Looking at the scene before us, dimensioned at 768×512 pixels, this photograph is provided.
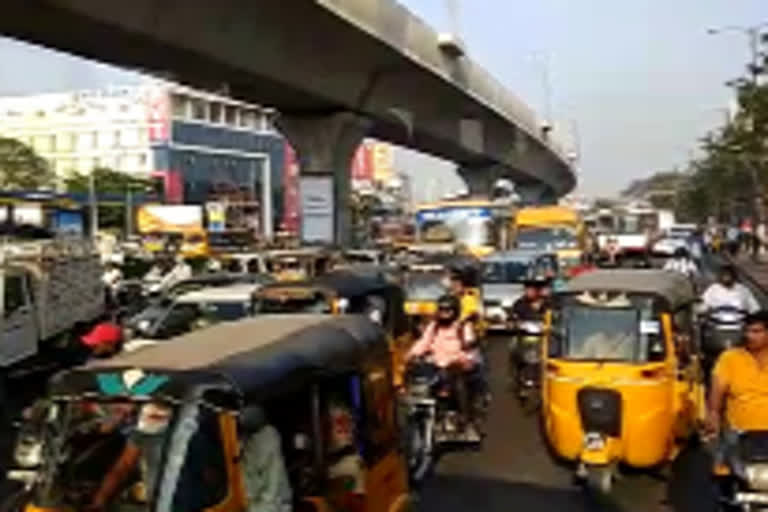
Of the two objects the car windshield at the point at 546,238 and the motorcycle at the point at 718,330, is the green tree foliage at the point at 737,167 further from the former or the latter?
the motorcycle at the point at 718,330

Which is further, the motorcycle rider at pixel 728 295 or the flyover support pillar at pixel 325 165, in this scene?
the flyover support pillar at pixel 325 165

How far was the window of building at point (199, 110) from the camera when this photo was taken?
9431 cm

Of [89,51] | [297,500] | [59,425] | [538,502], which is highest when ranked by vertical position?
[89,51]

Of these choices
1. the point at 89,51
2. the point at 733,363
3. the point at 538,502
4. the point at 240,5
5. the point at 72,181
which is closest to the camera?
the point at 733,363

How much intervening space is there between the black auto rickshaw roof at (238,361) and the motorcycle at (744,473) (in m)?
2.20

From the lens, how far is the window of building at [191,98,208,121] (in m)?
94.3

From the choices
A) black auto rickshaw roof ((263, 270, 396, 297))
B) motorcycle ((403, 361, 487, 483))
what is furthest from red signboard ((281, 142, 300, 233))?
motorcycle ((403, 361, 487, 483))

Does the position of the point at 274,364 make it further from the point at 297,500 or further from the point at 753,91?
the point at 753,91

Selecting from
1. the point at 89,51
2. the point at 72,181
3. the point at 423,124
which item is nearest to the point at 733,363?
the point at 89,51

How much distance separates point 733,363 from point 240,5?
1619cm

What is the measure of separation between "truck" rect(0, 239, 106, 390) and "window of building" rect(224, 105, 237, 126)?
84.6 metres

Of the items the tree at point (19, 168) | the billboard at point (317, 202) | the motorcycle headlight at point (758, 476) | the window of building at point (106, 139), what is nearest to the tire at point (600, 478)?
the motorcycle headlight at point (758, 476)

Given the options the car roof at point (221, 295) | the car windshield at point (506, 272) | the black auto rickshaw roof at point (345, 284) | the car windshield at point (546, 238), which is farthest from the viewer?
the car windshield at point (546, 238)

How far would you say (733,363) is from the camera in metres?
6.97
